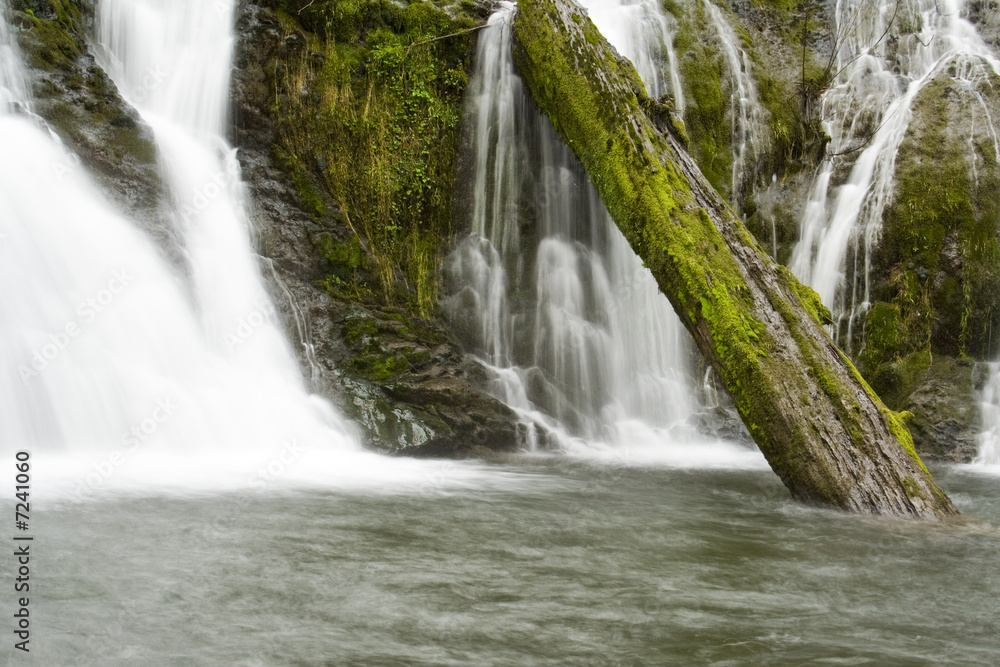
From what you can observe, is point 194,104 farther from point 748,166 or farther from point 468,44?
point 748,166

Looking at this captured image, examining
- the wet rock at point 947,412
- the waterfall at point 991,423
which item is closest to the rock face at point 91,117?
the wet rock at point 947,412

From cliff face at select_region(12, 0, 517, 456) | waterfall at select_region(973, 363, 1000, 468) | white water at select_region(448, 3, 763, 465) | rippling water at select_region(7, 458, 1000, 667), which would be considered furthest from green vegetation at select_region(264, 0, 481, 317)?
waterfall at select_region(973, 363, 1000, 468)

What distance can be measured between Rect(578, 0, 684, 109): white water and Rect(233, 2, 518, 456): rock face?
4.14m

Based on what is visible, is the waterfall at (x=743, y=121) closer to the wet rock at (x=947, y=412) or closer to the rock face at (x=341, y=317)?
the wet rock at (x=947, y=412)

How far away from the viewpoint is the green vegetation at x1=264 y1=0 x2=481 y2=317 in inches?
368

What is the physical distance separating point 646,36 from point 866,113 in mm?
3095

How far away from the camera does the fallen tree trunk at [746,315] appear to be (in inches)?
220

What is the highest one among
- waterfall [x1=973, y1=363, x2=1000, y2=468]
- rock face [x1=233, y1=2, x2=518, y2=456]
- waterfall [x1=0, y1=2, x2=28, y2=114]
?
waterfall [x1=0, y1=2, x2=28, y2=114]

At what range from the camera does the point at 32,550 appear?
4.01m

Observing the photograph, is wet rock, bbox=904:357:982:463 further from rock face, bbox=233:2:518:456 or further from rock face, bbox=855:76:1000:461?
rock face, bbox=233:2:518:456

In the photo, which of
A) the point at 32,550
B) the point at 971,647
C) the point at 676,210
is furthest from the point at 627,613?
the point at 676,210

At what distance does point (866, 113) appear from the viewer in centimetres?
1103

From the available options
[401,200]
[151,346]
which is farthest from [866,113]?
[151,346]

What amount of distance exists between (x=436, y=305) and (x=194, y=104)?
11.5ft
